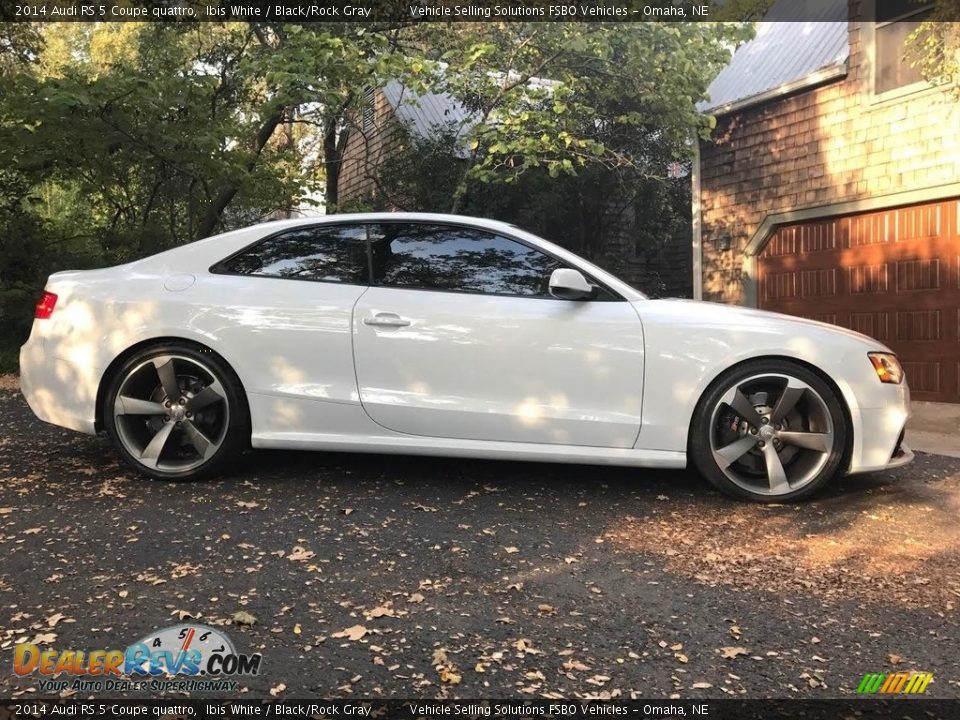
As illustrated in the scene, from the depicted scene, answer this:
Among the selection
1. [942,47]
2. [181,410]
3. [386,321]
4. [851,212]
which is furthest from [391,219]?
[851,212]

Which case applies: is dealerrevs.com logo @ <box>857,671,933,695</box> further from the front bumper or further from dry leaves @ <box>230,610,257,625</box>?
dry leaves @ <box>230,610,257,625</box>

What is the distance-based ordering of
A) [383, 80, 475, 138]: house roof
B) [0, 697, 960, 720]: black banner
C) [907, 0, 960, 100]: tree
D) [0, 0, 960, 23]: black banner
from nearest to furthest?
[0, 697, 960, 720]: black banner → [907, 0, 960, 100]: tree → [0, 0, 960, 23]: black banner → [383, 80, 475, 138]: house roof

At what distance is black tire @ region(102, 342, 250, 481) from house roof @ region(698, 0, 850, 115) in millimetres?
9183

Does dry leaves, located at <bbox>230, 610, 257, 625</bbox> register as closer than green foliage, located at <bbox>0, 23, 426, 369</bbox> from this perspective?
Yes

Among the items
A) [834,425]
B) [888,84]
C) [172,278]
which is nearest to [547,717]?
[834,425]

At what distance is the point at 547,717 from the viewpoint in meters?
2.06

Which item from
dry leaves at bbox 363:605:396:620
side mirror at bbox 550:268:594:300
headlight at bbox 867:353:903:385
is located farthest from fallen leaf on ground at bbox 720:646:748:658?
headlight at bbox 867:353:903:385

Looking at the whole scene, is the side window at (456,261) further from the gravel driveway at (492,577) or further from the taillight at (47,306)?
the taillight at (47,306)

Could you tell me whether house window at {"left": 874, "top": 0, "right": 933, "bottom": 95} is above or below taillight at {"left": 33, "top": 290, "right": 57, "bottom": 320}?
above

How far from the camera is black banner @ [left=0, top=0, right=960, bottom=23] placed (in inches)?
436

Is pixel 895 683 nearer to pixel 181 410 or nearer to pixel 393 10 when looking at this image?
pixel 181 410

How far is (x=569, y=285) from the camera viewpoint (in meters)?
3.98

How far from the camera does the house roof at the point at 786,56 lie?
10445mm

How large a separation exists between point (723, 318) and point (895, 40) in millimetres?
7467
